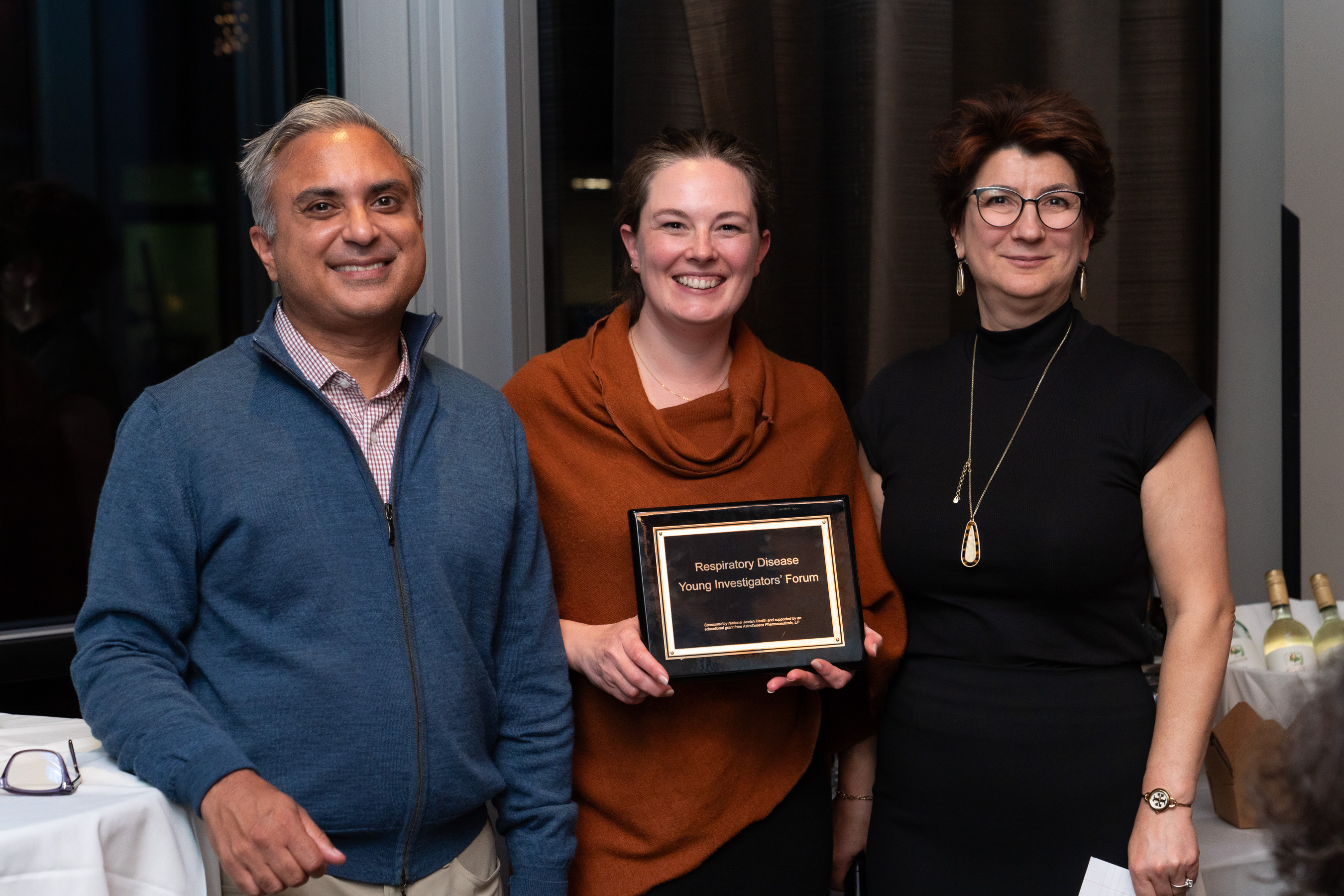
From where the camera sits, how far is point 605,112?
Result: 2.39m

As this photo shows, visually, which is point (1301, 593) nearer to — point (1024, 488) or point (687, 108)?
point (1024, 488)

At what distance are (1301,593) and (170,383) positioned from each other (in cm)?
258

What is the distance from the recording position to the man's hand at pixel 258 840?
1075 millimetres

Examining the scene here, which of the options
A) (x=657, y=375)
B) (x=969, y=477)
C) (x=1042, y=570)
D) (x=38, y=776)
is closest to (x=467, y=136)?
(x=657, y=375)

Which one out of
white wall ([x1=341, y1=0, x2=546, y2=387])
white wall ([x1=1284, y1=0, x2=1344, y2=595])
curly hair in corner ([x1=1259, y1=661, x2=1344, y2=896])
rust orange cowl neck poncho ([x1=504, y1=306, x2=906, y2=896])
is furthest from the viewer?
white wall ([x1=1284, y1=0, x2=1344, y2=595])

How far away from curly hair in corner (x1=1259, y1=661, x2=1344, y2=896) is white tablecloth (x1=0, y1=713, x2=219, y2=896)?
0.91 m

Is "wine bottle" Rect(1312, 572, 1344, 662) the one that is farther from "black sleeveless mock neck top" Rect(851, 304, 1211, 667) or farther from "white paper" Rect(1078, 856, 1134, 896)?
"white paper" Rect(1078, 856, 1134, 896)

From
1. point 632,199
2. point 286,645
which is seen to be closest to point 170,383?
point 286,645

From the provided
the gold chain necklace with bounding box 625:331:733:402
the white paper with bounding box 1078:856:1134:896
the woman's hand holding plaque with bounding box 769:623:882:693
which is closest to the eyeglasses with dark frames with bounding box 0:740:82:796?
the woman's hand holding plaque with bounding box 769:623:882:693

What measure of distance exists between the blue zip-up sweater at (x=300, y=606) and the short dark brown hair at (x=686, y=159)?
491mm

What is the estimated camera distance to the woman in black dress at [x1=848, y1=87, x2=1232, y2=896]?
58.4 inches

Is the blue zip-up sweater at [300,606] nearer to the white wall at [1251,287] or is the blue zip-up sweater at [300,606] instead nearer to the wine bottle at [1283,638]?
the wine bottle at [1283,638]

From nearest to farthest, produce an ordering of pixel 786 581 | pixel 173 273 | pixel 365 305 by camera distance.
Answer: pixel 365 305 → pixel 786 581 → pixel 173 273

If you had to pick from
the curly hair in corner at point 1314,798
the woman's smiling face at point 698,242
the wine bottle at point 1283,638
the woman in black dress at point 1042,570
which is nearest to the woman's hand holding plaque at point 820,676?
the woman in black dress at point 1042,570
